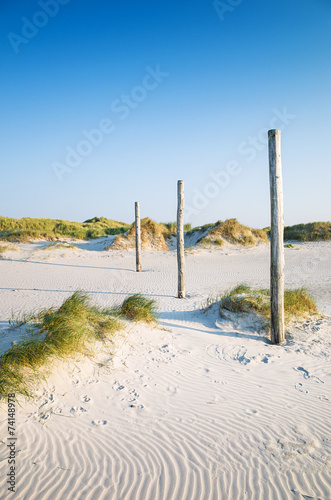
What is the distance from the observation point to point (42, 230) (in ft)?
88.9

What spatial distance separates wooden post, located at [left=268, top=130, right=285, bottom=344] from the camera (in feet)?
15.7

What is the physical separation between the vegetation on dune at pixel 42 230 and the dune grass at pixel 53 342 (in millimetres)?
19074

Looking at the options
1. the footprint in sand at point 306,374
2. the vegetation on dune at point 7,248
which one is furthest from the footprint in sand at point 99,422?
the vegetation on dune at point 7,248

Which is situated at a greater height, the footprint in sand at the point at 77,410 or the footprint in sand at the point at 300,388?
the footprint in sand at the point at 77,410

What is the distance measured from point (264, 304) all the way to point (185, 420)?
368 cm

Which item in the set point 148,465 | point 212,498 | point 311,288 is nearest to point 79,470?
point 148,465

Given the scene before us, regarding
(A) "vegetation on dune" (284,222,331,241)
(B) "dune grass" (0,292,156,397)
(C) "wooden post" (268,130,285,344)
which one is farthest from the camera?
(A) "vegetation on dune" (284,222,331,241)

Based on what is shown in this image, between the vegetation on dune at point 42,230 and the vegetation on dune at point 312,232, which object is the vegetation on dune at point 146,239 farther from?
the vegetation on dune at point 312,232

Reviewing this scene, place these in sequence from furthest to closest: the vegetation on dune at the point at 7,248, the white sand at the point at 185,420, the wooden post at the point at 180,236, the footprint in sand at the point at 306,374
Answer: the vegetation on dune at the point at 7,248
the wooden post at the point at 180,236
the footprint in sand at the point at 306,374
the white sand at the point at 185,420

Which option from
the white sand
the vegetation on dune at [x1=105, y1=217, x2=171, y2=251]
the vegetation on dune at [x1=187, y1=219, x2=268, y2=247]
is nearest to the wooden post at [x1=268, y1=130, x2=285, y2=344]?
the white sand

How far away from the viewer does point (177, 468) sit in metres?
2.28

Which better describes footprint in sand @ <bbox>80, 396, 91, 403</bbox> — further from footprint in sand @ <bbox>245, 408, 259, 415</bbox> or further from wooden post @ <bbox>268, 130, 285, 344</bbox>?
wooden post @ <bbox>268, 130, 285, 344</bbox>

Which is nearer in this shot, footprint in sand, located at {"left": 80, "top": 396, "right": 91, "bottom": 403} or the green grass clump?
footprint in sand, located at {"left": 80, "top": 396, "right": 91, "bottom": 403}

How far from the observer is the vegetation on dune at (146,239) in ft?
66.6
